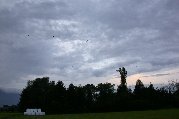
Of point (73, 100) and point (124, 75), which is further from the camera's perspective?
point (124, 75)

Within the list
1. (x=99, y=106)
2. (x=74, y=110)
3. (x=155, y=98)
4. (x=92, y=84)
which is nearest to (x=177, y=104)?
(x=155, y=98)

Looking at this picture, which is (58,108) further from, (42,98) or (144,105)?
(144,105)

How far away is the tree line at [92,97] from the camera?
127375 mm

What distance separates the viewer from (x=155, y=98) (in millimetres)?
130375

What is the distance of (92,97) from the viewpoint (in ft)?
542

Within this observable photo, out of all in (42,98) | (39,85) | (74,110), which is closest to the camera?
(74,110)

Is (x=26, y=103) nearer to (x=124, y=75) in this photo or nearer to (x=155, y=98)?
(x=124, y=75)

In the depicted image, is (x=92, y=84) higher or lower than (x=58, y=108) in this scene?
higher

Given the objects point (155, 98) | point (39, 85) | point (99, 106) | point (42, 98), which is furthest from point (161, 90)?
point (39, 85)

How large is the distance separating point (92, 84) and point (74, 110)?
4681 centimetres

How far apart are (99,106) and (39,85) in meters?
52.0

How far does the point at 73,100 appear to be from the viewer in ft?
463

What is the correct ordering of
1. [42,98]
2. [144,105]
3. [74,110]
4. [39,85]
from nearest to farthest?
[144,105]
[74,110]
[42,98]
[39,85]

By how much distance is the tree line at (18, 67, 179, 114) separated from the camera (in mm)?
127375
